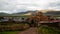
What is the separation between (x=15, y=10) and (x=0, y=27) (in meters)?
0.30

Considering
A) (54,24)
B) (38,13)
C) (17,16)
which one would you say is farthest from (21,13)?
(54,24)

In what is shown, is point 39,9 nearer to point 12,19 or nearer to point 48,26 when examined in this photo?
point 48,26

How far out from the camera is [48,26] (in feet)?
5.25

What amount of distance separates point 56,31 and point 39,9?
37 cm

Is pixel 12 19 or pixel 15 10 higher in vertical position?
pixel 15 10

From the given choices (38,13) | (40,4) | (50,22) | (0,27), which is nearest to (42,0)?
(40,4)

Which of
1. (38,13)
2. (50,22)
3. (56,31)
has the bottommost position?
(56,31)

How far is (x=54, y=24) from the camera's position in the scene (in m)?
1.59

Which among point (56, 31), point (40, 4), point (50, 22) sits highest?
point (40, 4)

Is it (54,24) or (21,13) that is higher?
(21,13)

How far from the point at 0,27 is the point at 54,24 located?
2.37ft

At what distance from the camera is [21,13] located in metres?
1.61

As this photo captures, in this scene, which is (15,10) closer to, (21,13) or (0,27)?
(21,13)

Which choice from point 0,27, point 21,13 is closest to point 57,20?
point 21,13
